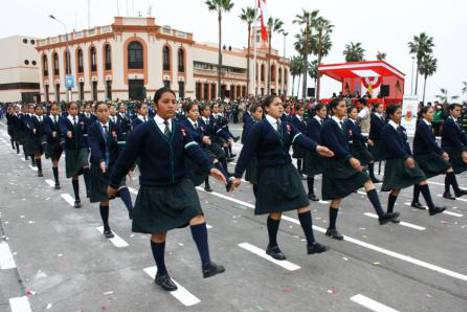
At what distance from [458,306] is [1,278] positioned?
4699 millimetres

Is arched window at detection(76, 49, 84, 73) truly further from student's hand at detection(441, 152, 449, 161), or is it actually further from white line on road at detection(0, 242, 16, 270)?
student's hand at detection(441, 152, 449, 161)

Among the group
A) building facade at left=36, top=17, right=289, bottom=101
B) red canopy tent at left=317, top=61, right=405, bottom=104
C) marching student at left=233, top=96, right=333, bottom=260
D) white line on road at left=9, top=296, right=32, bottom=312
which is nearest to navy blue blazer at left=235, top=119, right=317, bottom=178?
marching student at left=233, top=96, right=333, bottom=260

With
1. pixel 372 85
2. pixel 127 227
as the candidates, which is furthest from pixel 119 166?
pixel 372 85

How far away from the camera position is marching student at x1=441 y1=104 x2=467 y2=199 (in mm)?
7809

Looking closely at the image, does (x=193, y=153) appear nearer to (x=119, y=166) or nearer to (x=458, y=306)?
(x=119, y=166)

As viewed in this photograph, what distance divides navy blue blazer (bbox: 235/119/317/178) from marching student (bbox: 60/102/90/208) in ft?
12.8

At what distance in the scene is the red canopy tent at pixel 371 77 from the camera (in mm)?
23406

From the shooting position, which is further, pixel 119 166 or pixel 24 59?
Result: pixel 24 59

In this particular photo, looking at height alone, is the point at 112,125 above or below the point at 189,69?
below

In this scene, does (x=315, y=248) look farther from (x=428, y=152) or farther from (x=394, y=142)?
(x=428, y=152)

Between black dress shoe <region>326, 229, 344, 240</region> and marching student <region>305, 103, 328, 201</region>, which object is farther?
marching student <region>305, 103, 328, 201</region>

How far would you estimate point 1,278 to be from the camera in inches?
184

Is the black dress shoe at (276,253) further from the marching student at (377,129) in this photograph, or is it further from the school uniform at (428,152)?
the marching student at (377,129)

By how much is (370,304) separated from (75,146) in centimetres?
628
